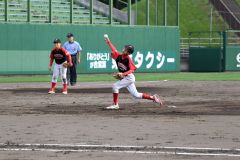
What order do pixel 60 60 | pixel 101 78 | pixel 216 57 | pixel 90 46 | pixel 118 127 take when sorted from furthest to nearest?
pixel 216 57, pixel 90 46, pixel 101 78, pixel 60 60, pixel 118 127

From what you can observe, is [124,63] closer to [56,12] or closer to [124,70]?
[124,70]

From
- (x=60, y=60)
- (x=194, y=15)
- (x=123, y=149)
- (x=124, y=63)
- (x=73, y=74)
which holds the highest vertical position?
(x=194, y=15)

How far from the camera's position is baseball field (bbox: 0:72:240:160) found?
33.5 ft

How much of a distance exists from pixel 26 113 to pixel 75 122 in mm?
2215

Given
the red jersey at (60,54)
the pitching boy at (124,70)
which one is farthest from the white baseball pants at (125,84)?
the red jersey at (60,54)

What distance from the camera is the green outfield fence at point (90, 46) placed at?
33.2 meters

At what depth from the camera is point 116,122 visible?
14.3 m

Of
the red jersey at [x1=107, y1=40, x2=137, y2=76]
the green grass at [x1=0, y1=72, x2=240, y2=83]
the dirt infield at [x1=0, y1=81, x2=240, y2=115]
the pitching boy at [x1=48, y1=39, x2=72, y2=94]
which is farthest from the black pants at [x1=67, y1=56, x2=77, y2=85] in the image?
the red jersey at [x1=107, y1=40, x2=137, y2=76]

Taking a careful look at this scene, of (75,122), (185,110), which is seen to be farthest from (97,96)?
(75,122)

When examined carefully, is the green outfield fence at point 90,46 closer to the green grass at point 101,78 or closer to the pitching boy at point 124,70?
the green grass at point 101,78

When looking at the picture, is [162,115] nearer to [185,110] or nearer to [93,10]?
[185,110]

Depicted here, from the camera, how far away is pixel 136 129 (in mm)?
13055

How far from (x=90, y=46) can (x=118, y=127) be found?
2291cm

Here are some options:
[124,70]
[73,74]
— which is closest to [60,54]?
[73,74]
